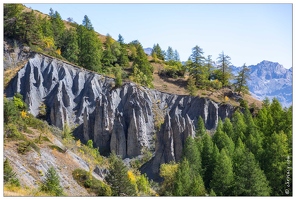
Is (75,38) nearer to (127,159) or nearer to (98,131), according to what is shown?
(98,131)

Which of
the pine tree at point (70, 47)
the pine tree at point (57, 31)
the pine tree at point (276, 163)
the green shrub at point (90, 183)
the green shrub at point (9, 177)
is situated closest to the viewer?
the green shrub at point (9, 177)

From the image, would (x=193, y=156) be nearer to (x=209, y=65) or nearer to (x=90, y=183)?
(x=90, y=183)

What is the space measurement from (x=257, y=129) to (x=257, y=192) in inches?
699

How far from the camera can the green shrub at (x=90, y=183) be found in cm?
2966

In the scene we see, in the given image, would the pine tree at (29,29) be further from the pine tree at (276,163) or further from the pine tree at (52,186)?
the pine tree at (276,163)

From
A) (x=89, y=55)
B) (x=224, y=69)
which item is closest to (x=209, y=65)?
(x=224, y=69)

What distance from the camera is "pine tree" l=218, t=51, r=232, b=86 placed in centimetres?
6925

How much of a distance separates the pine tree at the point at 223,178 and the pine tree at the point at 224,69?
119ft

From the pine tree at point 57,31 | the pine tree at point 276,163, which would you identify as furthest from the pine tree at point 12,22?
the pine tree at point 276,163

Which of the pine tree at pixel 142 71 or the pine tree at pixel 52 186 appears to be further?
the pine tree at pixel 142 71

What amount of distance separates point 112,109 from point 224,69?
27.6 m

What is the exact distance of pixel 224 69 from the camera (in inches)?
2788

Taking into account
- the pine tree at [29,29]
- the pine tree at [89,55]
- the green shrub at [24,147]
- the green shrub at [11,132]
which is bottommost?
the green shrub at [24,147]

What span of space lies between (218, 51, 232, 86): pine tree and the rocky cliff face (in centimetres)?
1119
